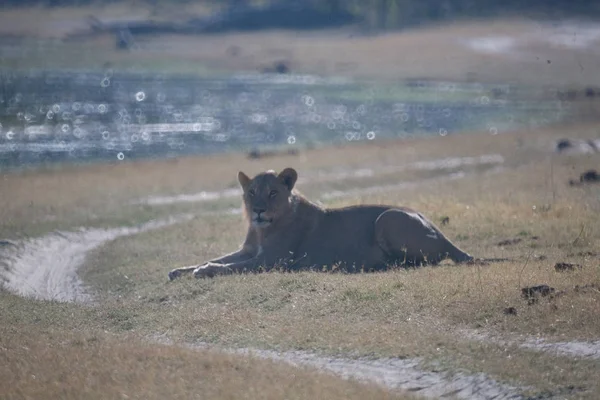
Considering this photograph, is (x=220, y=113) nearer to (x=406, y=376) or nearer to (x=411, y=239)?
(x=411, y=239)

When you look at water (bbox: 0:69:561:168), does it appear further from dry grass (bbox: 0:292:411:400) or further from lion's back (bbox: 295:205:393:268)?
dry grass (bbox: 0:292:411:400)

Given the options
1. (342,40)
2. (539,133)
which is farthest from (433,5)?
(539,133)

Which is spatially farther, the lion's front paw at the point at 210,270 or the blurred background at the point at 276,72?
the blurred background at the point at 276,72

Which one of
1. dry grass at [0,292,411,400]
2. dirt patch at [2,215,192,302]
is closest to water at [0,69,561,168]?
dirt patch at [2,215,192,302]

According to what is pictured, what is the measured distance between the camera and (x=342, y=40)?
124 ft

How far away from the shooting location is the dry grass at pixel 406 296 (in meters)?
11.1

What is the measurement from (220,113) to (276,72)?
7.27 m

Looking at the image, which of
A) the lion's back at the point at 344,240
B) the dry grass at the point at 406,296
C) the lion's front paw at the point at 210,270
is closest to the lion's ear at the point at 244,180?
the lion's back at the point at 344,240

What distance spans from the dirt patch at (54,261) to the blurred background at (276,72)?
9366mm

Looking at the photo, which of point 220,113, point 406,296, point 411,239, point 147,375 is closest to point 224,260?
point 411,239

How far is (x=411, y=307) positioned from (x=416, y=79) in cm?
3308

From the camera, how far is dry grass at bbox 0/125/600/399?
11094 millimetres

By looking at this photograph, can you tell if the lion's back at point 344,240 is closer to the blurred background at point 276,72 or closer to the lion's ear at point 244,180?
Answer: the lion's ear at point 244,180

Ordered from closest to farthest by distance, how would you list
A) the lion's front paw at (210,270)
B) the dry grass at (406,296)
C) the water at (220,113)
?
the dry grass at (406,296) → the lion's front paw at (210,270) → the water at (220,113)
